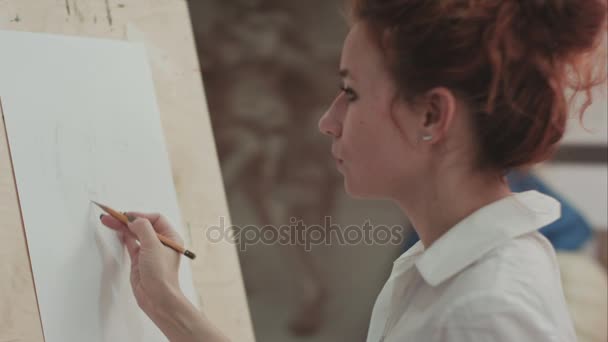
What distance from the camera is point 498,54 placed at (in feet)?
2.55

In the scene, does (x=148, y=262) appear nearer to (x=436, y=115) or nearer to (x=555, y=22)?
(x=436, y=115)

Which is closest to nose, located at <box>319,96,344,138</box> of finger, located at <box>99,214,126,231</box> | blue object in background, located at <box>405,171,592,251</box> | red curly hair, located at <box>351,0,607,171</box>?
red curly hair, located at <box>351,0,607,171</box>

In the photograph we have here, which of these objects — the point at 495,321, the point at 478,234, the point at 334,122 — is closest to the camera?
the point at 495,321

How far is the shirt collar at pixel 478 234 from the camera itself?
2.64 ft

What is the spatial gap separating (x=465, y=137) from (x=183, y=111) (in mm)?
600

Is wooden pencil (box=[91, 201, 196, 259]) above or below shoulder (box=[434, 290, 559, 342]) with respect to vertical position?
above

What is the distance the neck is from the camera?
86 centimetres

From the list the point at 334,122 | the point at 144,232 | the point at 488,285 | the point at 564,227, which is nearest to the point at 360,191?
the point at 334,122

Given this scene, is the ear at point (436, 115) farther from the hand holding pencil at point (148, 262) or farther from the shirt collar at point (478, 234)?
the hand holding pencil at point (148, 262)

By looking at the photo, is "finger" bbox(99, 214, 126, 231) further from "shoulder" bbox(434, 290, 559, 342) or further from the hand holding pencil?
"shoulder" bbox(434, 290, 559, 342)

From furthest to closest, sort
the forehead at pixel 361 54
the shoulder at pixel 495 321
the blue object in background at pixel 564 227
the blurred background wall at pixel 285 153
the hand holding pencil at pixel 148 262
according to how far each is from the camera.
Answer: the blurred background wall at pixel 285 153 < the blue object in background at pixel 564 227 < the hand holding pencil at pixel 148 262 < the forehead at pixel 361 54 < the shoulder at pixel 495 321

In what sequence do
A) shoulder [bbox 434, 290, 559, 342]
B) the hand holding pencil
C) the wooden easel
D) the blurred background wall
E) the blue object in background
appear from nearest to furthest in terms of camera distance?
shoulder [bbox 434, 290, 559, 342], the hand holding pencil, the wooden easel, the blue object in background, the blurred background wall

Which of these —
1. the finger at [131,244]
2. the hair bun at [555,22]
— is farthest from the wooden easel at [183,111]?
the hair bun at [555,22]

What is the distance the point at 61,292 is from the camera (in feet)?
3.13
